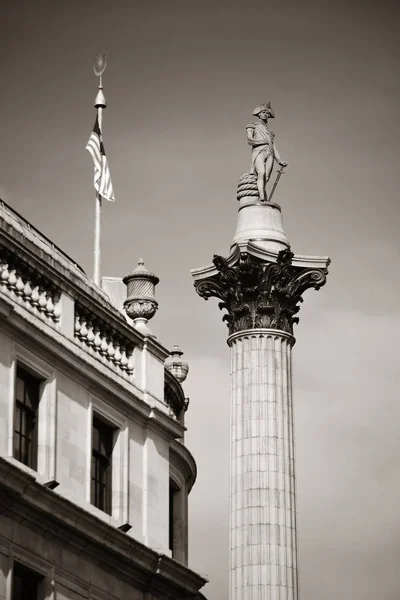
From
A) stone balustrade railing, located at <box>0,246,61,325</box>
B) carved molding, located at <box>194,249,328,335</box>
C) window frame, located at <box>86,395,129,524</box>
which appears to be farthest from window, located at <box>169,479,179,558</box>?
carved molding, located at <box>194,249,328,335</box>

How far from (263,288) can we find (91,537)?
20.8m

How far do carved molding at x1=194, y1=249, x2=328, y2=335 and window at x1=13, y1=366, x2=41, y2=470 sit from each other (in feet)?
65.5

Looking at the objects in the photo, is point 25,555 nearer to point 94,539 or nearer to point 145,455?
point 94,539

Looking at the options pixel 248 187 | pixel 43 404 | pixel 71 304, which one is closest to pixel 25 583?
pixel 43 404

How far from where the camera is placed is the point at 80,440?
29.2 metres

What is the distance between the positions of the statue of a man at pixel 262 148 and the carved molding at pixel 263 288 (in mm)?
2865

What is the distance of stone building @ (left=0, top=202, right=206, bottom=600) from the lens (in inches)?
1061

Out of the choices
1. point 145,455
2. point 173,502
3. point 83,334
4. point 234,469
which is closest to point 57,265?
point 83,334

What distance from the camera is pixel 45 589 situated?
88.5ft

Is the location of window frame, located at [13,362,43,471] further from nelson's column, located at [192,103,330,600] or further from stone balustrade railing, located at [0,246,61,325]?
nelson's column, located at [192,103,330,600]

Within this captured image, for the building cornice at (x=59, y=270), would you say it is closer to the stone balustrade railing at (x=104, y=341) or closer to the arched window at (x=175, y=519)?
the stone balustrade railing at (x=104, y=341)

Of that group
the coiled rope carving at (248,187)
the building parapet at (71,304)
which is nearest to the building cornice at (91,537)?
the building parapet at (71,304)

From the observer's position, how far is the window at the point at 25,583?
26.5 metres

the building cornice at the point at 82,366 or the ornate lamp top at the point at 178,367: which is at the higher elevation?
the ornate lamp top at the point at 178,367
